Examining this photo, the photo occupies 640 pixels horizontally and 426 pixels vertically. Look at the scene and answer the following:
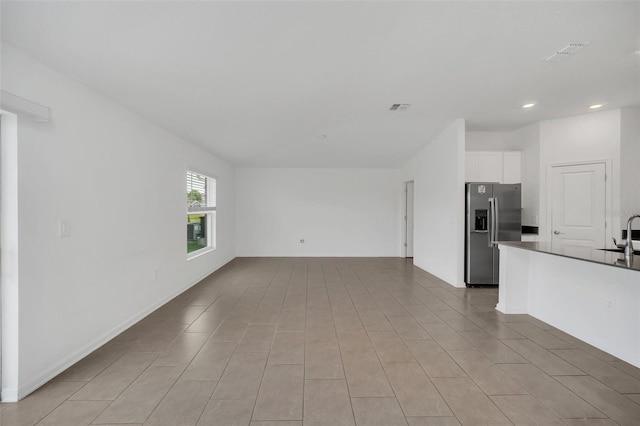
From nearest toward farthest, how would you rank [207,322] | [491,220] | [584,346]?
[584,346], [207,322], [491,220]

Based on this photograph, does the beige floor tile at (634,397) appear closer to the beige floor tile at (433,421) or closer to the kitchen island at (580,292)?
the kitchen island at (580,292)

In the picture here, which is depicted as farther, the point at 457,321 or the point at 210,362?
the point at 457,321

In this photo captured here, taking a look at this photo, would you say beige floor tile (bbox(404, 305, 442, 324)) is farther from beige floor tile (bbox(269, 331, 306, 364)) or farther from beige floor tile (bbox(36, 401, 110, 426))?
beige floor tile (bbox(36, 401, 110, 426))

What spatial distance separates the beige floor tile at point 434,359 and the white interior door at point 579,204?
328cm

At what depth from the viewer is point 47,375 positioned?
228 centimetres

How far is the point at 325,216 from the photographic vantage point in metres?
8.28

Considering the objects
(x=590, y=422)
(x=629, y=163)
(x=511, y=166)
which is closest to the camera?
(x=590, y=422)

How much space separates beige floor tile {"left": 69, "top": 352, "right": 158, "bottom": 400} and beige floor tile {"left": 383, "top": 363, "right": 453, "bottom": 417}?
201cm

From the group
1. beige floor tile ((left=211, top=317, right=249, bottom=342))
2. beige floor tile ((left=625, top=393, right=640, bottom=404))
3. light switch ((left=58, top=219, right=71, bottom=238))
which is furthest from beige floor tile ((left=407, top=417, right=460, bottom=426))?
light switch ((left=58, top=219, right=71, bottom=238))

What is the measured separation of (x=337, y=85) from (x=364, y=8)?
1220 mm

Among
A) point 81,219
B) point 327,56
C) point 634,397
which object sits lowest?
point 634,397

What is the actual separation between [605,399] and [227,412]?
8.46 ft

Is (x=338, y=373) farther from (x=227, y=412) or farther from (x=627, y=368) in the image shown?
(x=627, y=368)

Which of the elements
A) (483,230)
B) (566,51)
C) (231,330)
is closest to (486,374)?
(231,330)
